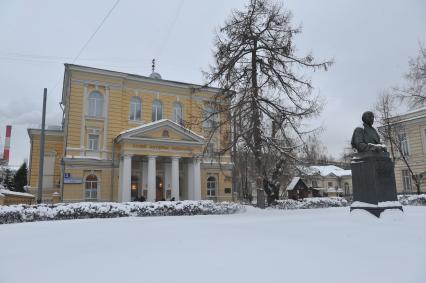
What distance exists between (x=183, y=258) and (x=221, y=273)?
1.02m

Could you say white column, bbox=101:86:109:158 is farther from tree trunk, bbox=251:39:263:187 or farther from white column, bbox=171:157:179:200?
tree trunk, bbox=251:39:263:187

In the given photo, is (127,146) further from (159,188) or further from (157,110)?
(157,110)

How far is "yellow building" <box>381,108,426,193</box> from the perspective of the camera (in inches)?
1225

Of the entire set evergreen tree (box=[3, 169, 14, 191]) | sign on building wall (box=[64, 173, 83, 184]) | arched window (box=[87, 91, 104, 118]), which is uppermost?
arched window (box=[87, 91, 104, 118])

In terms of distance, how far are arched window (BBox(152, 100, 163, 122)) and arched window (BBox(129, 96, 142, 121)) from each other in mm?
1308

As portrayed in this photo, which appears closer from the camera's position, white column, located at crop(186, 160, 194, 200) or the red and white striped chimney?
white column, located at crop(186, 160, 194, 200)

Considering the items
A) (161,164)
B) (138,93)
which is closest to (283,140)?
(161,164)

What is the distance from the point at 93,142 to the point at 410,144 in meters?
29.2

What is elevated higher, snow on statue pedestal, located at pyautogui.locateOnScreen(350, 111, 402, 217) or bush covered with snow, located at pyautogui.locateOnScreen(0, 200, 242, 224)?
snow on statue pedestal, located at pyautogui.locateOnScreen(350, 111, 402, 217)

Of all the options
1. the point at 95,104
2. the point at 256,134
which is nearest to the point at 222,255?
the point at 256,134

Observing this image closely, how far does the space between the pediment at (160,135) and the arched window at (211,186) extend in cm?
532

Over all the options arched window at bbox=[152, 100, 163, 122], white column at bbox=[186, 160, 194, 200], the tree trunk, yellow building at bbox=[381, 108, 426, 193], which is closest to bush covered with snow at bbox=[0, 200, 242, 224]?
the tree trunk

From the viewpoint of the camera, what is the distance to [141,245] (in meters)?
7.03

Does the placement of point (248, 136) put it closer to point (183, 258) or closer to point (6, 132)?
point (183, 258)
